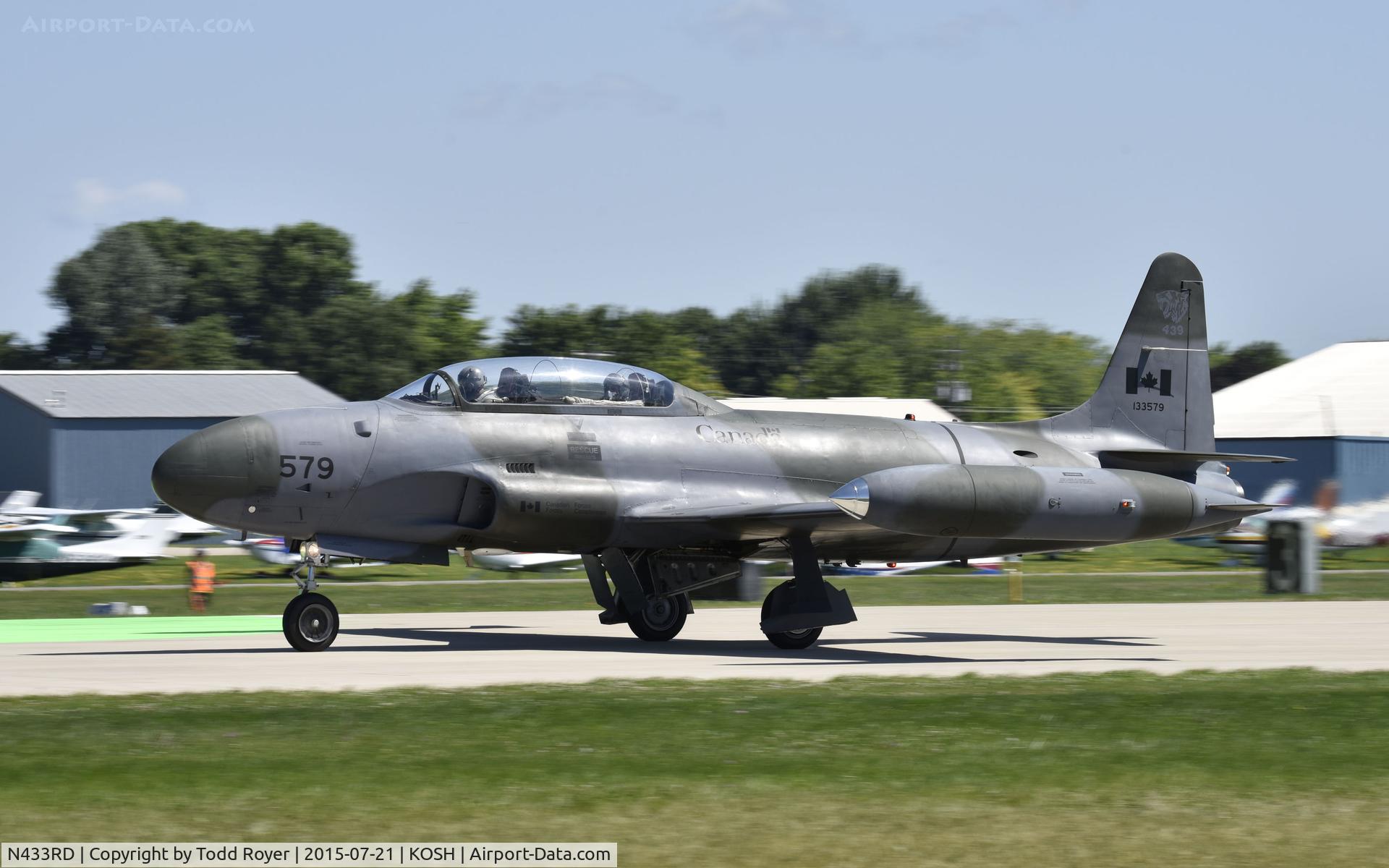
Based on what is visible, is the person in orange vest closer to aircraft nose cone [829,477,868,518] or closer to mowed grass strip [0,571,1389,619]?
mowed grass strip [0,571,1389,619]

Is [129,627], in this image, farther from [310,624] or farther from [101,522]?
[101,522]

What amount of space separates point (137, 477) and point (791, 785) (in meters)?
52.7

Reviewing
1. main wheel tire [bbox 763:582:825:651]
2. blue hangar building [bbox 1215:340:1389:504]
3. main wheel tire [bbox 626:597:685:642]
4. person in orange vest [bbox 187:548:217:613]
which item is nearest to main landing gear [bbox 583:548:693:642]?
main wheel tire [bbox 626:597:685:642]

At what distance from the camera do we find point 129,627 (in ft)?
73.3

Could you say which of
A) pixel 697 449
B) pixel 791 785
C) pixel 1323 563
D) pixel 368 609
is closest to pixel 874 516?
pixel 697 449

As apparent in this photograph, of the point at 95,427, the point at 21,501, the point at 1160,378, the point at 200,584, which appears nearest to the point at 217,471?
the point at 200,584

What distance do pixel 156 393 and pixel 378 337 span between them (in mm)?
41118

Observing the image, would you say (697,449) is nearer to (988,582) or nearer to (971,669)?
(971,669)

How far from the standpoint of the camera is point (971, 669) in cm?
1669

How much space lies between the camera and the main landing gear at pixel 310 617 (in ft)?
56.4

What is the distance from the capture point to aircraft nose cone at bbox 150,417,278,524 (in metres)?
16.3

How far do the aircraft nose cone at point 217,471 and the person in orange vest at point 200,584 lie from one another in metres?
10.0

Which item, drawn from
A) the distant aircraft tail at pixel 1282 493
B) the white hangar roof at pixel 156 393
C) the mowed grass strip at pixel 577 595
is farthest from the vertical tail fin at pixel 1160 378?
the white hangar roof at pixel 156 393

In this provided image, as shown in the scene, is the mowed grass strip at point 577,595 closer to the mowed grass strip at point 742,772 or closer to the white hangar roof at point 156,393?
the mowed grass strip at point 742,772
